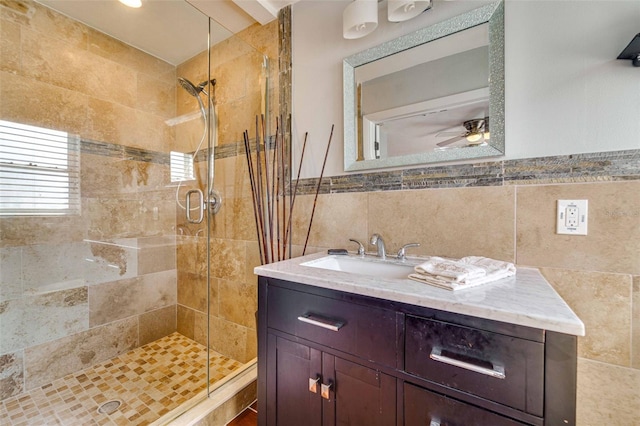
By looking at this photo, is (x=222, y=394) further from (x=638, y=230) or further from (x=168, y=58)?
(x=168, y=58)

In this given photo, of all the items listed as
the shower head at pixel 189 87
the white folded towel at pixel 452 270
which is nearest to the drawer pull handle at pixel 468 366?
the white folded towel at pixel 452 270

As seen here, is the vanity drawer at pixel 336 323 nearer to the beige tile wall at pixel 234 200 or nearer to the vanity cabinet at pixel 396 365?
the vanity cabinet at pixel 396 365

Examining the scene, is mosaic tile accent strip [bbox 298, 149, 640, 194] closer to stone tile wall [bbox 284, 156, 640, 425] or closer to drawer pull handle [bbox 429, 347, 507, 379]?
stone tile wall [bbox 284, 156, 640, 425]

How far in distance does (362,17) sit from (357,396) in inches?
63.7

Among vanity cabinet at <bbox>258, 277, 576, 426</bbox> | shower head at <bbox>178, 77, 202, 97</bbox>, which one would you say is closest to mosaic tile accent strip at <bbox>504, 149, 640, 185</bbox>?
vanity cabinet at <bbox>258, 277, 576, 426</bbox>

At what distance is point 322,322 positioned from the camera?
86 cm

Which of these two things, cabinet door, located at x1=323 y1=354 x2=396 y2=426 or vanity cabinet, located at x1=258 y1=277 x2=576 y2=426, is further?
cabinet door, located at x1=323 y1=354 x2=396 y2=426

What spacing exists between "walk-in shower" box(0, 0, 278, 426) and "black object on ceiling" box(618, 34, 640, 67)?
1762mm

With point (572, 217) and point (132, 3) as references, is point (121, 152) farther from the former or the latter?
point (572, 217)

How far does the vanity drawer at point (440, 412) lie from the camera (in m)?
0.62

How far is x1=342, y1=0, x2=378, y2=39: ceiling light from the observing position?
4.15 ft

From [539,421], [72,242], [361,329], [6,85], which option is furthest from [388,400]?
[6,85]

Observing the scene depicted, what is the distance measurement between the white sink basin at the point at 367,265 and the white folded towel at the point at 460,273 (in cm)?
20

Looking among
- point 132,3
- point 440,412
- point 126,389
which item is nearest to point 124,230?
point 126,389
